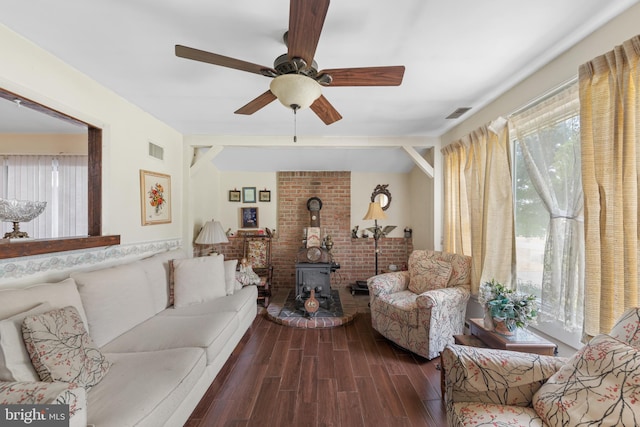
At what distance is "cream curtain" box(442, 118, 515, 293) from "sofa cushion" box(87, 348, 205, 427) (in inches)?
98.4

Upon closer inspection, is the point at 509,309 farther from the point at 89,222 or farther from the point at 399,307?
the point at 89,222

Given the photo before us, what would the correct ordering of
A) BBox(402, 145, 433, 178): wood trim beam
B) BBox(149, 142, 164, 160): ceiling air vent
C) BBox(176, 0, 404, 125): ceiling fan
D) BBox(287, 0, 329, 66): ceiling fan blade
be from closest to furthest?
BBox(287, 0, 329, 66): ceiling fan blade
BBox(176, 0, 404, 125): ceiling fan
BBox(149, 142, 164, 160): ceiling air vent
BBox(402, 145, 433, 178): wood trim beam

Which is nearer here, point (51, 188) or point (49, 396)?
point (49, 396)

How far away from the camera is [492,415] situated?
41.1 inches

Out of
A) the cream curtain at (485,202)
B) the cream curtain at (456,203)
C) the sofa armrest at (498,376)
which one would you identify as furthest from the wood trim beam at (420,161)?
the sofa armrest at (498,376)

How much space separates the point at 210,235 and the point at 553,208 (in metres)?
3.58

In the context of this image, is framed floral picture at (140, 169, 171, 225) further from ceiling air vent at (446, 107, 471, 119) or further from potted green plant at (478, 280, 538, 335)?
ceiling air vent at (446, 107, 471, 119)

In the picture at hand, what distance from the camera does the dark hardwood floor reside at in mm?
1542

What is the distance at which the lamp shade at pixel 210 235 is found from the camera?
328 cm

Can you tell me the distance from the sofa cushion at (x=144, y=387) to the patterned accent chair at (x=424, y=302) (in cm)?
168

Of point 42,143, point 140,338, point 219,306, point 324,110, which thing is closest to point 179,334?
point 140,338

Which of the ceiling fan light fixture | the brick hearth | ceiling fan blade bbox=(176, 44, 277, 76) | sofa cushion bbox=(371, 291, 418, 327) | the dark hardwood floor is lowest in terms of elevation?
the dark hardwood floor

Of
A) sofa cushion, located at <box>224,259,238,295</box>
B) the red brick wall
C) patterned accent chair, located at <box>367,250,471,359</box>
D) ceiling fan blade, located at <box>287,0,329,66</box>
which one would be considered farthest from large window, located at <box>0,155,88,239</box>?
patterned accent chair, located at <box>367,250,471,359</box>

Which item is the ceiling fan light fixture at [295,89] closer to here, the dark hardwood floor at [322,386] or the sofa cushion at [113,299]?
the sofa cushion at [113,299]
